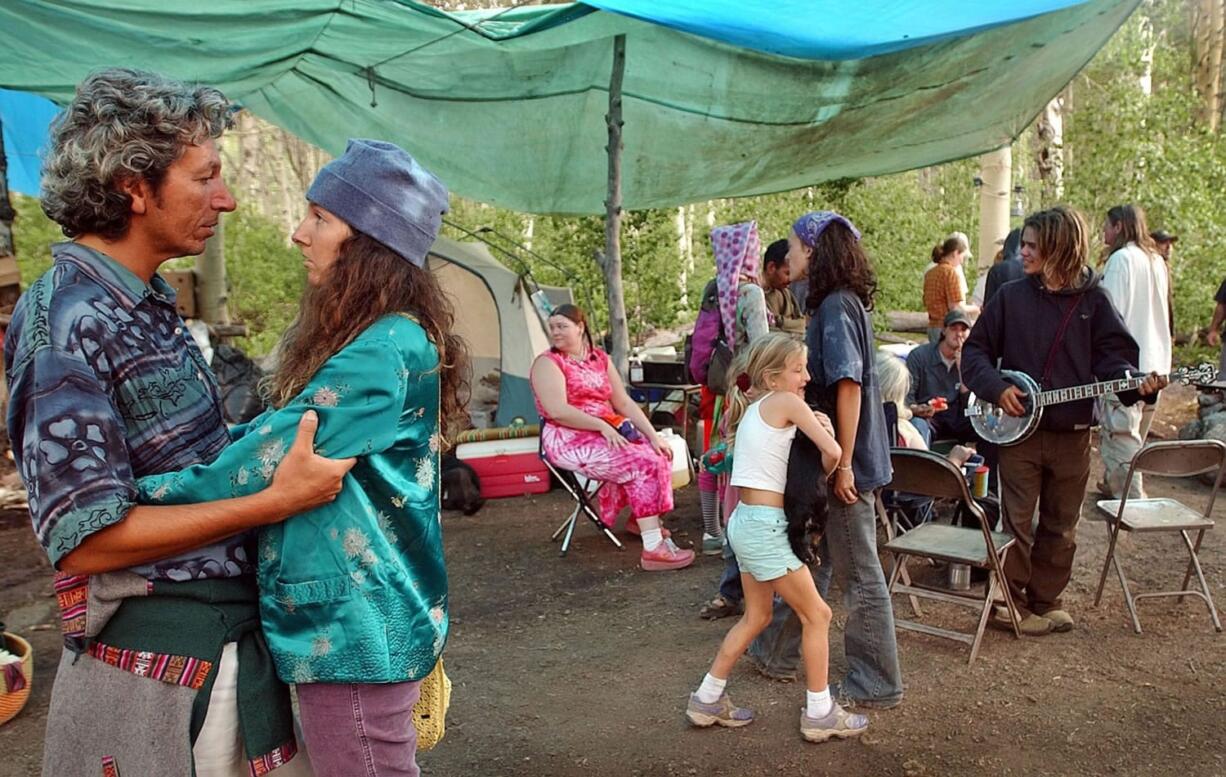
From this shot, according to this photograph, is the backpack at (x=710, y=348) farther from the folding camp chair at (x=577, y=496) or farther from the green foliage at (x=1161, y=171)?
the green foliage at (x=1161, y=171)

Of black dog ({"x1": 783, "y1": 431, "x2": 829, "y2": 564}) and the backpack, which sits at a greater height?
the backpack

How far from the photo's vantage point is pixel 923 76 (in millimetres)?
5215

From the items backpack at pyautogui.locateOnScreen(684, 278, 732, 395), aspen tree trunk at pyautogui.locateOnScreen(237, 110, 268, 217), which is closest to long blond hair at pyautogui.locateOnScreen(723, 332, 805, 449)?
backpack at pyautogui.locateOnScreen(684, 278, 732, 395)

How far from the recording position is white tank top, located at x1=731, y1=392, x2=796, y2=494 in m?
3.29

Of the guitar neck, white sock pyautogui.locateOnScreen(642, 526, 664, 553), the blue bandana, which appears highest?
the blue bandana

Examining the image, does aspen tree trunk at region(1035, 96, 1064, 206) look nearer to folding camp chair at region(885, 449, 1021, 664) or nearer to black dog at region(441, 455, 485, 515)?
black dog at region(441, 455, 485, 515)

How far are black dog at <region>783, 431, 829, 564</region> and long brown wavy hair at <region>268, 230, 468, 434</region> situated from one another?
186 cm

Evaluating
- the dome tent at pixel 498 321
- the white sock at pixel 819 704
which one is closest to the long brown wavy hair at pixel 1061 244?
the white sock at pixel 819 704

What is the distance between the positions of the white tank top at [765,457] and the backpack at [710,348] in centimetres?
192

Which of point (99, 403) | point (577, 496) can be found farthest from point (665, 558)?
point (99, 403)

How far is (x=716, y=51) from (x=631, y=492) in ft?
8.08

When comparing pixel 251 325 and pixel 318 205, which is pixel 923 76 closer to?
pixel 318 205

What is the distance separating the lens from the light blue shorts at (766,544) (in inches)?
128

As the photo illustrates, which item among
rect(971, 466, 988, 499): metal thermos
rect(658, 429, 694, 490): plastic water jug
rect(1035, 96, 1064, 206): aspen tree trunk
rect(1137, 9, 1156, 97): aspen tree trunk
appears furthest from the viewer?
rect(1137, 9, 1156, 97): aspen tree trunk
